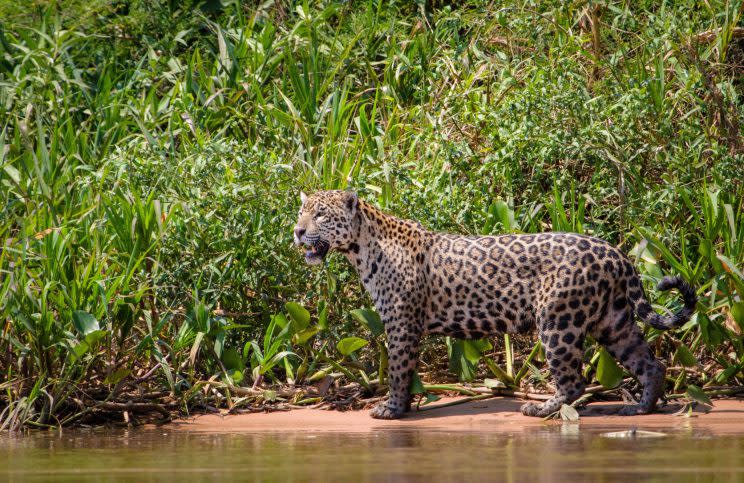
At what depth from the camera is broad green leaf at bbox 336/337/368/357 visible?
7743 mm

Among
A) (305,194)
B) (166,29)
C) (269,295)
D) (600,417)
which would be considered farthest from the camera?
(166,29)

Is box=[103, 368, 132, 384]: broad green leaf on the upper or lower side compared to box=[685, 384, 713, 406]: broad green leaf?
upper

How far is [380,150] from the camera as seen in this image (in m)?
9.55

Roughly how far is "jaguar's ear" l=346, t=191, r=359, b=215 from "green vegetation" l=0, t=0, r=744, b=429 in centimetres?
66

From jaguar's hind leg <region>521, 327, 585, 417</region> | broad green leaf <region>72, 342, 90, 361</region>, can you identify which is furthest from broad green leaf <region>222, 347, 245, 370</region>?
jaguar's hind leg <region>521, 327, 585, 417</region>

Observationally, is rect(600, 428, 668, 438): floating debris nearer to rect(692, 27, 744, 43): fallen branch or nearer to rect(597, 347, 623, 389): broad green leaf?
rect(597, 347, 623, 389): broad green leaf

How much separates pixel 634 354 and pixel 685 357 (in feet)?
1.10

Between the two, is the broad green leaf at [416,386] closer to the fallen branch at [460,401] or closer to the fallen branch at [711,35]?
the fallen branch at [460,401]

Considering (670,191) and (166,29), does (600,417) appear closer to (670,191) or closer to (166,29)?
(670,191)

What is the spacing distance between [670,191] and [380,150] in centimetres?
231

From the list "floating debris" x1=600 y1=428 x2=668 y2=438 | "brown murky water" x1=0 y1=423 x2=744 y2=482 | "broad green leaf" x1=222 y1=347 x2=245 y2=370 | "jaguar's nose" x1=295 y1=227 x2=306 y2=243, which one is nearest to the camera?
"brown murky water" x1=0 y1=423 x2=744 y2=482

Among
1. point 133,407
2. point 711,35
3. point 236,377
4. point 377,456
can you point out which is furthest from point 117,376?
point 711,35

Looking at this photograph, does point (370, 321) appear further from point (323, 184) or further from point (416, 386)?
point (323, 184)

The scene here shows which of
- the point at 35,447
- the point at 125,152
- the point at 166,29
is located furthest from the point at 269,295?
the point at 166,29
